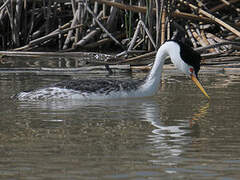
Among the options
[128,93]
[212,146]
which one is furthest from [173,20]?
[212,146]

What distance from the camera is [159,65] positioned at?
8891 millimetres

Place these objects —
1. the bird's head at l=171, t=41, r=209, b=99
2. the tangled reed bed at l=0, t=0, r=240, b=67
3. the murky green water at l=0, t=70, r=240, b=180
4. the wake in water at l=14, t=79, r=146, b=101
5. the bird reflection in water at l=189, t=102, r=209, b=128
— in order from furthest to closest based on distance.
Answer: the tangled reed bed at l=0, t=0, r=240, b=67 < the bird's head at l=171, t=41, r=209, b=99 < the wake in water at l=14, t=79, r=146, b=101 < the bird reflection in water at l=189, t=102, r=209, b=128 < the murky green water at l=0, t=70, r=240, b=180

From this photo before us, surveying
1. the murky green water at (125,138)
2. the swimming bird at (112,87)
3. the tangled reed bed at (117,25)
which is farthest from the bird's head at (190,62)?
the tangled reed bed at (117,25)

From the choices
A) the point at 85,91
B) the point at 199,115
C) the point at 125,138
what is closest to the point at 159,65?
the point at 85,91

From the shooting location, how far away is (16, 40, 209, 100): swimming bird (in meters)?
8.34

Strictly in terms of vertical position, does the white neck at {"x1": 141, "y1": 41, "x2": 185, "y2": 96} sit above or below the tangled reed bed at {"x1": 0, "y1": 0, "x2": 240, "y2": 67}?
below

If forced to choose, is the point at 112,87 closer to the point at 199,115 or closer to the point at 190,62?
the point at 190,62

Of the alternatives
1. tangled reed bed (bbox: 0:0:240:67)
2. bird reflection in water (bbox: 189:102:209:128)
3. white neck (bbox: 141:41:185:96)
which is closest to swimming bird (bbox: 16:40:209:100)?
white neck (bbox: 141:41:185:96)

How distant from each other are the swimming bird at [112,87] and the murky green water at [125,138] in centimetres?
16

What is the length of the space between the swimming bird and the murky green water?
158 mm

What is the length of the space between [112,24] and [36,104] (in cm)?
674

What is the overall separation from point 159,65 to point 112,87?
0.86 m

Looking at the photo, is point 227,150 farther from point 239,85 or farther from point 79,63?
point 79,63

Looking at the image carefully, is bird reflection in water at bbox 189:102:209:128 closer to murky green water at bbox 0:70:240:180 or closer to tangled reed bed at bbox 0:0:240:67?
A: murky green water at bbox 0:70:240:180
